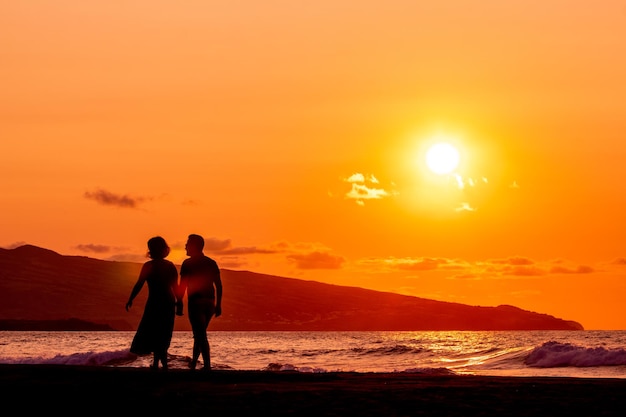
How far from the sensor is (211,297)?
19.6 meters

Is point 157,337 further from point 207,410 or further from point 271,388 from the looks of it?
point 207,410

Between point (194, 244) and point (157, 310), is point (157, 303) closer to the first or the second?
point (157, 310)

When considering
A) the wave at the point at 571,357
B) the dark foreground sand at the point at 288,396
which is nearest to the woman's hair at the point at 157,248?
the dark foreground sand at the point at 288,396

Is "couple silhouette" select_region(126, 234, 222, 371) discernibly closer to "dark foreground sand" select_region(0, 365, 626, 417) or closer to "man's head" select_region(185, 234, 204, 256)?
"man's head" select_region(185, 234, 204, 256)

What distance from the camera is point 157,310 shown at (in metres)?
18.9

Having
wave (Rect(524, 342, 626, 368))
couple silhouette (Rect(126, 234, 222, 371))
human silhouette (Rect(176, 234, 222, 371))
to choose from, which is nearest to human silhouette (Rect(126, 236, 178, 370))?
couple silhouette (Rect(126, 234, 222, 371))

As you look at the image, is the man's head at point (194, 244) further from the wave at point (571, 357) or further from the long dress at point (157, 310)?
the wave at point (571, 357)

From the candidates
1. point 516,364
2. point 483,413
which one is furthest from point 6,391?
point 516,364

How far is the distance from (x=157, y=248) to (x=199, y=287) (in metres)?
1.12

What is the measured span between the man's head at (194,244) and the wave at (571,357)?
28.4 meters

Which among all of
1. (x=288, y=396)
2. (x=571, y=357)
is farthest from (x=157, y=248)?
(x=571, y=357)

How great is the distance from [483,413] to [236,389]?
3943 millimetres

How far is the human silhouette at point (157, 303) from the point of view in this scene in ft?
61.8

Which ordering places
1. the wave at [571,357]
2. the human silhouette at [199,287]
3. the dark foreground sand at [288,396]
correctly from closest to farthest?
the dark foreground sand at [288,396] → the human silhouette at [199,287] → the wave at [571,357]
